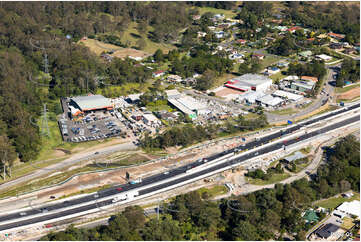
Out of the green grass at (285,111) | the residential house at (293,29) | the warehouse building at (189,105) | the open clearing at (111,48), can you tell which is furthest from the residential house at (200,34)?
the green grass at (285,111)

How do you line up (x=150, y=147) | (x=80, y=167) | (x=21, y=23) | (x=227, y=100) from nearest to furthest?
(x=80, y=167), (x=150, y=147), (x=227, y=100), (x=21, y=23)

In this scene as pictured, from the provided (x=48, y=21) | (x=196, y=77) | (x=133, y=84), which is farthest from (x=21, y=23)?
(x=196, y=77)

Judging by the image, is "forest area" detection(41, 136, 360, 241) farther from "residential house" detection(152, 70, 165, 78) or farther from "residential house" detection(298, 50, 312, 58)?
"residential house" detection(298, 50, 312, 58)

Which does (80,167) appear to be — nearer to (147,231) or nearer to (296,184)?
(147,231)

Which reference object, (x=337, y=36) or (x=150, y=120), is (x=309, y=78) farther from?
(x=150, y=120)

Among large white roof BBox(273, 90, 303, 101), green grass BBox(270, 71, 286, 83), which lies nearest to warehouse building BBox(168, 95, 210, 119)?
large white roof BBox(273, 90, 303, 101)

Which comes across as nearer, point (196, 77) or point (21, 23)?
point (196, 77)

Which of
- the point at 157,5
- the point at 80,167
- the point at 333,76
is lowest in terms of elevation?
the point at 80,167

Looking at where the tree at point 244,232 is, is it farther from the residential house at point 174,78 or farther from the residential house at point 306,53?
the residential house at point 306,53
